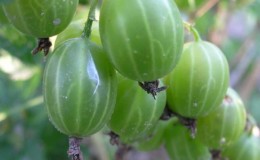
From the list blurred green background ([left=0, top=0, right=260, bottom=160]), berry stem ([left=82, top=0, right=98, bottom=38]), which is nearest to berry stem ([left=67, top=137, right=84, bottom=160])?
berry stem ([left=82, top=0, right=98, bottom=38])

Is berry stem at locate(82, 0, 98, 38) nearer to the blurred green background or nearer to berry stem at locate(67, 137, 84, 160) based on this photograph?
berry stem at locate(67, 137, 84, 160)

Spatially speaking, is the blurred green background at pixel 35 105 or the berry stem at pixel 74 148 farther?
the blurred green background at pixel 35 105

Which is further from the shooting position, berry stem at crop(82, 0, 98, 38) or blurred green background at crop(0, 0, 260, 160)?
blurred green background at crop(0, 0, 260, 160)

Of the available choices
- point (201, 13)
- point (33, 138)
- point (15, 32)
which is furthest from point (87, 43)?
point (33, 138)

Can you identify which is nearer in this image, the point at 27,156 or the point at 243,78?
the point at 27,156

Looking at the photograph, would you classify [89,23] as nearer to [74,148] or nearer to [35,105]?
[74,148]

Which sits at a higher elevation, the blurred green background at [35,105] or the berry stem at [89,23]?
the berry stem at [89,23]

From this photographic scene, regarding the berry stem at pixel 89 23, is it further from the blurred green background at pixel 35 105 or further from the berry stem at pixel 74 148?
the blurred green background at pixel 35 105

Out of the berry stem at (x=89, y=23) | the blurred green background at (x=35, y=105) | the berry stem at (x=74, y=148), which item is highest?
the berry stem at (x=89, y=23)

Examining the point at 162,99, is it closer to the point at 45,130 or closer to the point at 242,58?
A: the point at 45,130

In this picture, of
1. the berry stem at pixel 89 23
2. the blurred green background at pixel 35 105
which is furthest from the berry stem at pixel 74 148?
the blurred green background at pixel 35 105

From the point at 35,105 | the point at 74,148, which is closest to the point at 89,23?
the point at 74,148
